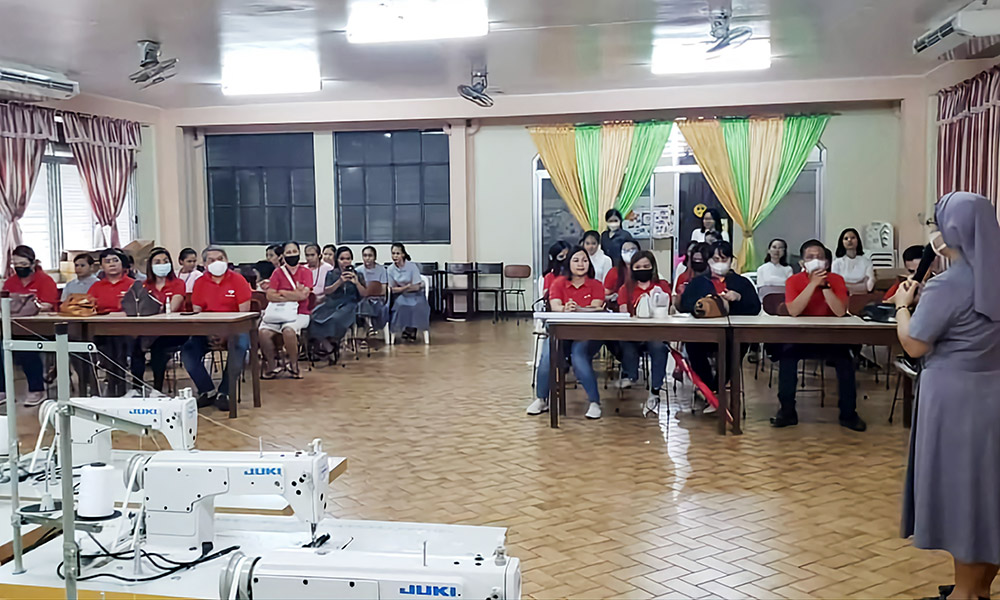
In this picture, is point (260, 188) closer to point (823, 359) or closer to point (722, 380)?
point (722, 380)

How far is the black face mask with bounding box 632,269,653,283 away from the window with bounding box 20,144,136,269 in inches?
272

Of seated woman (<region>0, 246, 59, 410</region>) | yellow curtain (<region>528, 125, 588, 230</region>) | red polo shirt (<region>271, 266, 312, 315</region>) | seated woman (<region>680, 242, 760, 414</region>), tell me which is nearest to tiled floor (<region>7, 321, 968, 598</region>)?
seated woman (<region>680, 242, 760, 414</region>)

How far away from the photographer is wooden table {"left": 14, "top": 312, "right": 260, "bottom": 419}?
232 inches

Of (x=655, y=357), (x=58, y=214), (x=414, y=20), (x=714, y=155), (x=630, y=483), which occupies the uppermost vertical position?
(x=414, y=20)

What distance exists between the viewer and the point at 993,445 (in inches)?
108

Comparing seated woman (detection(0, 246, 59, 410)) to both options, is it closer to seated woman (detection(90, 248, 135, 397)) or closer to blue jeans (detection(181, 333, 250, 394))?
seated woman (detection(90, 248, 135, 397))

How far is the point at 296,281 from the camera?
7.89m

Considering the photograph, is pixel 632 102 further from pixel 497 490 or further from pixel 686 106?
pixel 497 490

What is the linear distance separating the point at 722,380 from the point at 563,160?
624 cm

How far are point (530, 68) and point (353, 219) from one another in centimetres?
475

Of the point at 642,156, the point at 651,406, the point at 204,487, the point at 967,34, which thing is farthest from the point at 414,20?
the point at 642,156

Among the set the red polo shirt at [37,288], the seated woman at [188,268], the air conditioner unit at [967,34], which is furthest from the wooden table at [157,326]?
the air conditioner unit at [967,34]

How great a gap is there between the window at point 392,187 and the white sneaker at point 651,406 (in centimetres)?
632

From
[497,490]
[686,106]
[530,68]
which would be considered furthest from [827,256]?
[686,106]
